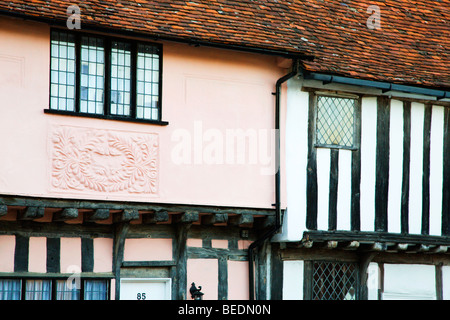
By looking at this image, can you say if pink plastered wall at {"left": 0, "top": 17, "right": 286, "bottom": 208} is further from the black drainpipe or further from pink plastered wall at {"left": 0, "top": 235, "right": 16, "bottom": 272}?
pink plastered wall at {"left": 0, "top": 235, "right": 16, "bottom": 272}

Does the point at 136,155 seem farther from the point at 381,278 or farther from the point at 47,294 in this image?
the point at 381,278

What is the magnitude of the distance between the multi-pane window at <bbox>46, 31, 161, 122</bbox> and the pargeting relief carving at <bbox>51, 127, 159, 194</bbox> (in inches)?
11.1

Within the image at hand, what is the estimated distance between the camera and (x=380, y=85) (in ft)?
44.3

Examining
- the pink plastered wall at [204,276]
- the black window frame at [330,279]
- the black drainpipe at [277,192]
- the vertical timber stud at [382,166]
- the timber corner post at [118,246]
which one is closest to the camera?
the timber corner post at [118,246]

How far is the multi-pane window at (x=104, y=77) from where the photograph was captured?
39.6 feet

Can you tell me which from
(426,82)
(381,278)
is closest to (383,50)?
(426,82)

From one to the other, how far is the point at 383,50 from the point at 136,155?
4.53m

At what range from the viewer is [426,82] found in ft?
45.5

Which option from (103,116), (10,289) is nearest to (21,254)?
(10,289)

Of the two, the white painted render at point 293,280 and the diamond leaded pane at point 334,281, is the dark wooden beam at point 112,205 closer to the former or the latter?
the white painted render at point 293,280

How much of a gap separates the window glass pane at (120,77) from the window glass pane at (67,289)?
2311mm

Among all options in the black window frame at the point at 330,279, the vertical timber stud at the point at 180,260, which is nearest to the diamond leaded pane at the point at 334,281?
the black window frame at the point at 330,279

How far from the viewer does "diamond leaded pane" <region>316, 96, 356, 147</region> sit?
13609 mm

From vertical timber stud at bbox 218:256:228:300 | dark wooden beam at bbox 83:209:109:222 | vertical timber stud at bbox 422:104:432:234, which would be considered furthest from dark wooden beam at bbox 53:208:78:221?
vertical timber stud at bbox 422:104:432:234
